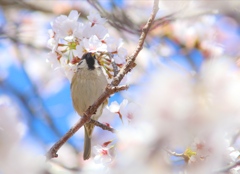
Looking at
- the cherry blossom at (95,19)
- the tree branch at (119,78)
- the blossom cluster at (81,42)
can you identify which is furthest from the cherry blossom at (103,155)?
the cherry blossom at (95,19)

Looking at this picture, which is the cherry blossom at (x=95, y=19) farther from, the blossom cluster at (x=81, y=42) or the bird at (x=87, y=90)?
the bird at (x=87, y=90)

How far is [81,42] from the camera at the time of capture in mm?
1396

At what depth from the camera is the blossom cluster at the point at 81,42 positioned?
1.39 meters

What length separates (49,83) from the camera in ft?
12.5

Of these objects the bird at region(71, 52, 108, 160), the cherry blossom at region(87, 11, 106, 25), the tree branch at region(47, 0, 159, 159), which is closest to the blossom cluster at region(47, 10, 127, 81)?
→ the cherry blossom at region(87, 11, 106, 25)

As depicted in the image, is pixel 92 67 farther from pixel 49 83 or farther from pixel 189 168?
pixel 49 83

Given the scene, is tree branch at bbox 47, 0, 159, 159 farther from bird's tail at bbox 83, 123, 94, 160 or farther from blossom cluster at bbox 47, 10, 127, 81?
bird's tail at bbox 83, 123, 94, 160

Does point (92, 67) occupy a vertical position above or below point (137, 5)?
below

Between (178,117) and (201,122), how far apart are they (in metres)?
0.04

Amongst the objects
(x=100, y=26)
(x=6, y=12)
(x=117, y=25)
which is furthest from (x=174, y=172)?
(x=6, y=12)

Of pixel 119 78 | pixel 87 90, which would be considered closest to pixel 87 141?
pixel 87 90

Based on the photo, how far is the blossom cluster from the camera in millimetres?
1386

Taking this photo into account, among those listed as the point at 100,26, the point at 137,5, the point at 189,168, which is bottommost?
the point at 189,168

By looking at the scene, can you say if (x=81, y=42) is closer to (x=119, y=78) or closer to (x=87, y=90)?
(x=119, y=78)
